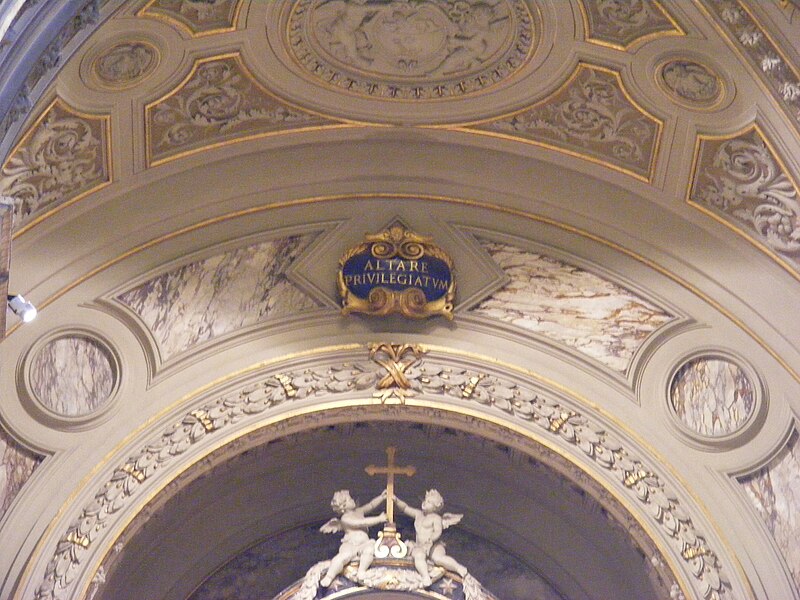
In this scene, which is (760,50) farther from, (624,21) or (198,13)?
(198,13)

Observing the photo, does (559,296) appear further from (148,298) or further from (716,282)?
(148,298)

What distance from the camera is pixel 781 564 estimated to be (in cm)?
1041

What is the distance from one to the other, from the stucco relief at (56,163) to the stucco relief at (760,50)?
4643mm

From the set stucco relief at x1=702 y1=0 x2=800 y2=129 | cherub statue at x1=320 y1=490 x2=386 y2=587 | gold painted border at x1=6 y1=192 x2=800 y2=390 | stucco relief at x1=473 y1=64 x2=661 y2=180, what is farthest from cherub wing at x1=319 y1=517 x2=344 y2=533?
stucco relief at x1=702 y1=0 x2=800 y2=129

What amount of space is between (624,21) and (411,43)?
1644 mm

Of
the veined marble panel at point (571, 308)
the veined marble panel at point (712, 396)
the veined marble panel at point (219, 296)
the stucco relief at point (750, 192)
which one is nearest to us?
the stucco relief at point (750, 192)

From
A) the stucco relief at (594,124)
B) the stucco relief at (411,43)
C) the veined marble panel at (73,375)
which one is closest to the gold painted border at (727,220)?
the stucco relief at (594,124)

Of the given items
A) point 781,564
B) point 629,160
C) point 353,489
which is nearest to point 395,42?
point 629,160

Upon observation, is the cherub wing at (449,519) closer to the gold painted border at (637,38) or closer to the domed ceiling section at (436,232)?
the domed ceiling section at (436,232)

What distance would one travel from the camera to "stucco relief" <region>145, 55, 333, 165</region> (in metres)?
10.9

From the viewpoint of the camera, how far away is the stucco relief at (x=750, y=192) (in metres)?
10.6

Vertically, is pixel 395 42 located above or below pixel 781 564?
above

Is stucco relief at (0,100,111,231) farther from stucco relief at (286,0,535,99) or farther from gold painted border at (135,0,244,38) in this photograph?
stucco relief at (286,0,535,99)

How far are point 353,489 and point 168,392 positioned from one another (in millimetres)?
1955
